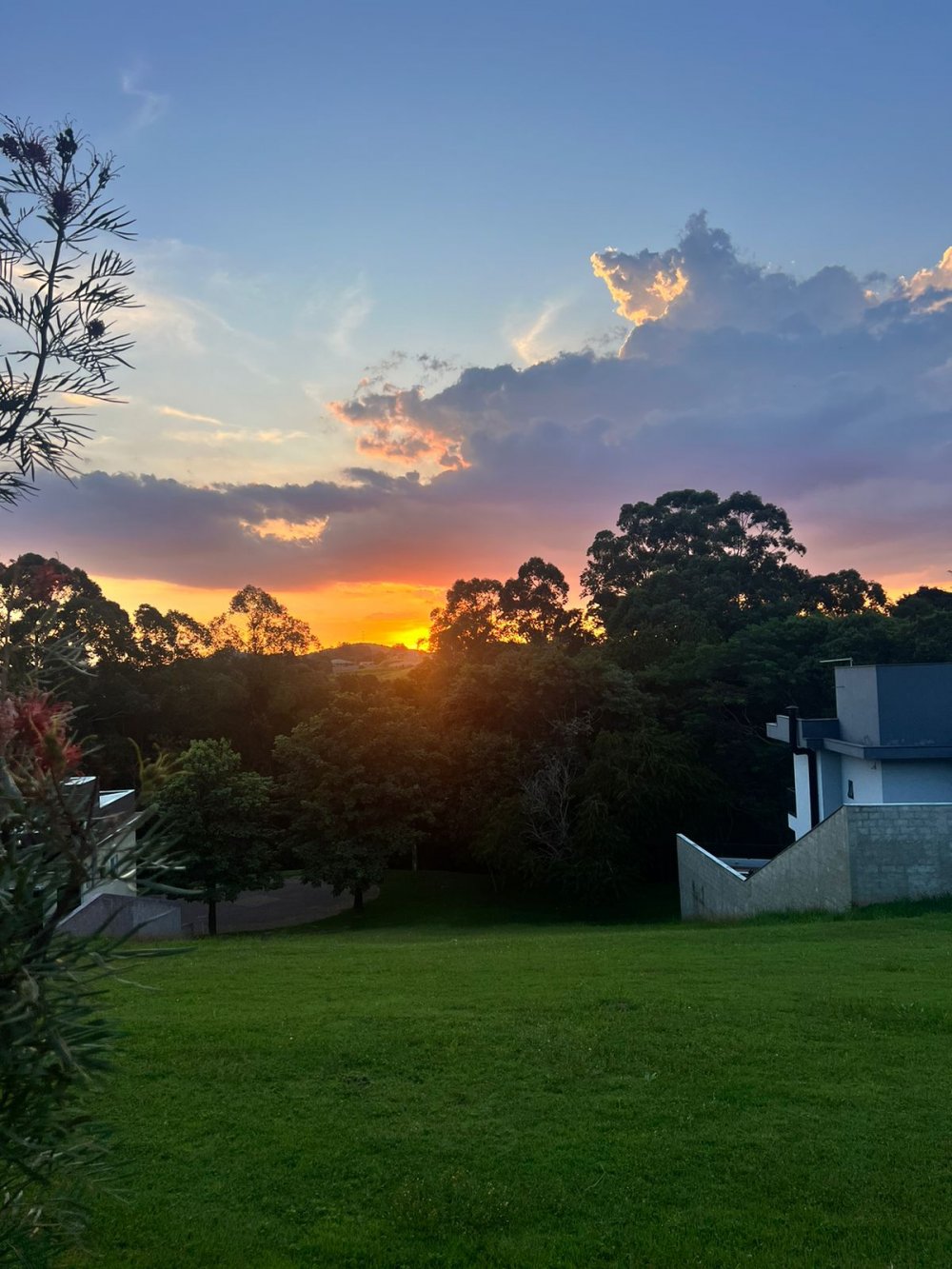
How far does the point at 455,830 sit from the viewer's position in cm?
2859

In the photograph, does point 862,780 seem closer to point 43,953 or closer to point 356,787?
point 356,787

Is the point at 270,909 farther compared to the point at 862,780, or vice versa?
the point at 270,909

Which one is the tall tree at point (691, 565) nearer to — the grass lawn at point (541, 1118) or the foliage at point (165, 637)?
the foliage at point (165, 637)

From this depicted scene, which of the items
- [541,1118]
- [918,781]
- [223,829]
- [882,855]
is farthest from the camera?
[223,829]

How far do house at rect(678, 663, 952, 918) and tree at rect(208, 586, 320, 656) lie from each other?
23307 millimetres

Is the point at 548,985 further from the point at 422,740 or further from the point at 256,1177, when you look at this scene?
the point at 422,740

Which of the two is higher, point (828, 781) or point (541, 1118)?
point (828, 781)

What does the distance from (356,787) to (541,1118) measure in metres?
18.2

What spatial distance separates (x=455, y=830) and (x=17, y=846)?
87.8ft

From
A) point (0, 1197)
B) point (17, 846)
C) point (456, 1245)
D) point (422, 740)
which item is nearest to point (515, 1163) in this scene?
point (456, 1245)

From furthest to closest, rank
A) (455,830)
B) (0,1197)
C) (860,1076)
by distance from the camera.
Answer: (455,830) < (860,1076) < (0,1197)

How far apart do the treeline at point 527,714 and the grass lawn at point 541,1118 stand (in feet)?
44.4

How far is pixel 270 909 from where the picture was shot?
26.4 metres

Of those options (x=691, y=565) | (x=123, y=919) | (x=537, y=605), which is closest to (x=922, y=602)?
(x=691, y=565)
